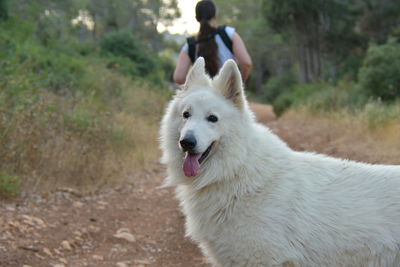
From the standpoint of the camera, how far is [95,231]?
19.2ft

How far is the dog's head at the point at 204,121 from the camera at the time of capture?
3.53 metres

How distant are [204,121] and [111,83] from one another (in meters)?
10.7

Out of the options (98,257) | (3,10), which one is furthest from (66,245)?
(3,10)

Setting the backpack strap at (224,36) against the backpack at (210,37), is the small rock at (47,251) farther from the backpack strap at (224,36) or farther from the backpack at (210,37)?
the backpack strap at (224,36)

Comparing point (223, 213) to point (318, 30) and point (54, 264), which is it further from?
point (318, 30)

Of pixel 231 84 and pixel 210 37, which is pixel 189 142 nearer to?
pixel 231 84

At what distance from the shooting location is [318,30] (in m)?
30.6

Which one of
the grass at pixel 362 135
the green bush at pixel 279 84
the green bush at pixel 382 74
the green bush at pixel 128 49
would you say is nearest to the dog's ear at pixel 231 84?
the grass at pixel 362 135

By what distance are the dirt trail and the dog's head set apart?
5.68 feet

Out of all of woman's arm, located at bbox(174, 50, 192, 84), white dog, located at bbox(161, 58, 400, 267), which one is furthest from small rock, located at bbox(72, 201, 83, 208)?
white dog, located at bbox(161, 58, 400, 267)

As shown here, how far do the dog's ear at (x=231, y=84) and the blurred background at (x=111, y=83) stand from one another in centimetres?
362

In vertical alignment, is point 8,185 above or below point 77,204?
above

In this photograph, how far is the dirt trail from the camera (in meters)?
4.85

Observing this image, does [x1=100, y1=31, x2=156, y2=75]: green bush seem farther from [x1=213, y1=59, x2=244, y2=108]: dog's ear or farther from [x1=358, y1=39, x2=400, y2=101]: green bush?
[x1=213, y1=59, x2=244, y2=108]: dog's ear
